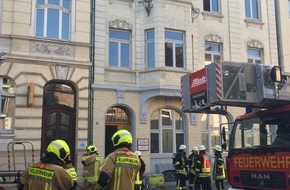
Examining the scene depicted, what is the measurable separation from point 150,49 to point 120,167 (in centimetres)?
1266

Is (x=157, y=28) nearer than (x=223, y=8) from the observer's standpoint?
Yes

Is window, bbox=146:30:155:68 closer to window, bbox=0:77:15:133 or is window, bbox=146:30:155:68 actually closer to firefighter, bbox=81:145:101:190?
window, bbox=0:77:15:133

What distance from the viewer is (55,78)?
15039 millimetres

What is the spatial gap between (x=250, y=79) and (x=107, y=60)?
9568 millimetres

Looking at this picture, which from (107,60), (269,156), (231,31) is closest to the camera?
(269,156)

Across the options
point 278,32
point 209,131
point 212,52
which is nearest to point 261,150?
point 209,131

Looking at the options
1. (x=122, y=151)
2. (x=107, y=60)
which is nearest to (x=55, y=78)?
(x=107, y=60)

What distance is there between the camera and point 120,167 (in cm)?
478

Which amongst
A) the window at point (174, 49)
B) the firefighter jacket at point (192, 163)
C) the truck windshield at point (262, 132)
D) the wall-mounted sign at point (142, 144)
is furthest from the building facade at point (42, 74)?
the truck windshield at point (262, 132)

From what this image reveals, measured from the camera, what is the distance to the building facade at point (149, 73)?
53.3 feet

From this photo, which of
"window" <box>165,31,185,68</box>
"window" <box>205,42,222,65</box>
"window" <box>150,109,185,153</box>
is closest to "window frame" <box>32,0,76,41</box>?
"window" <box>165,31,185,68</box>

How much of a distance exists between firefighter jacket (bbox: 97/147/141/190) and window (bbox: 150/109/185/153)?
39.3ft

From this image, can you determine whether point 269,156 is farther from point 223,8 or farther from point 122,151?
point 223,8

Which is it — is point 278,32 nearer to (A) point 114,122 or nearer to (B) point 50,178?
(A) point 114,122
